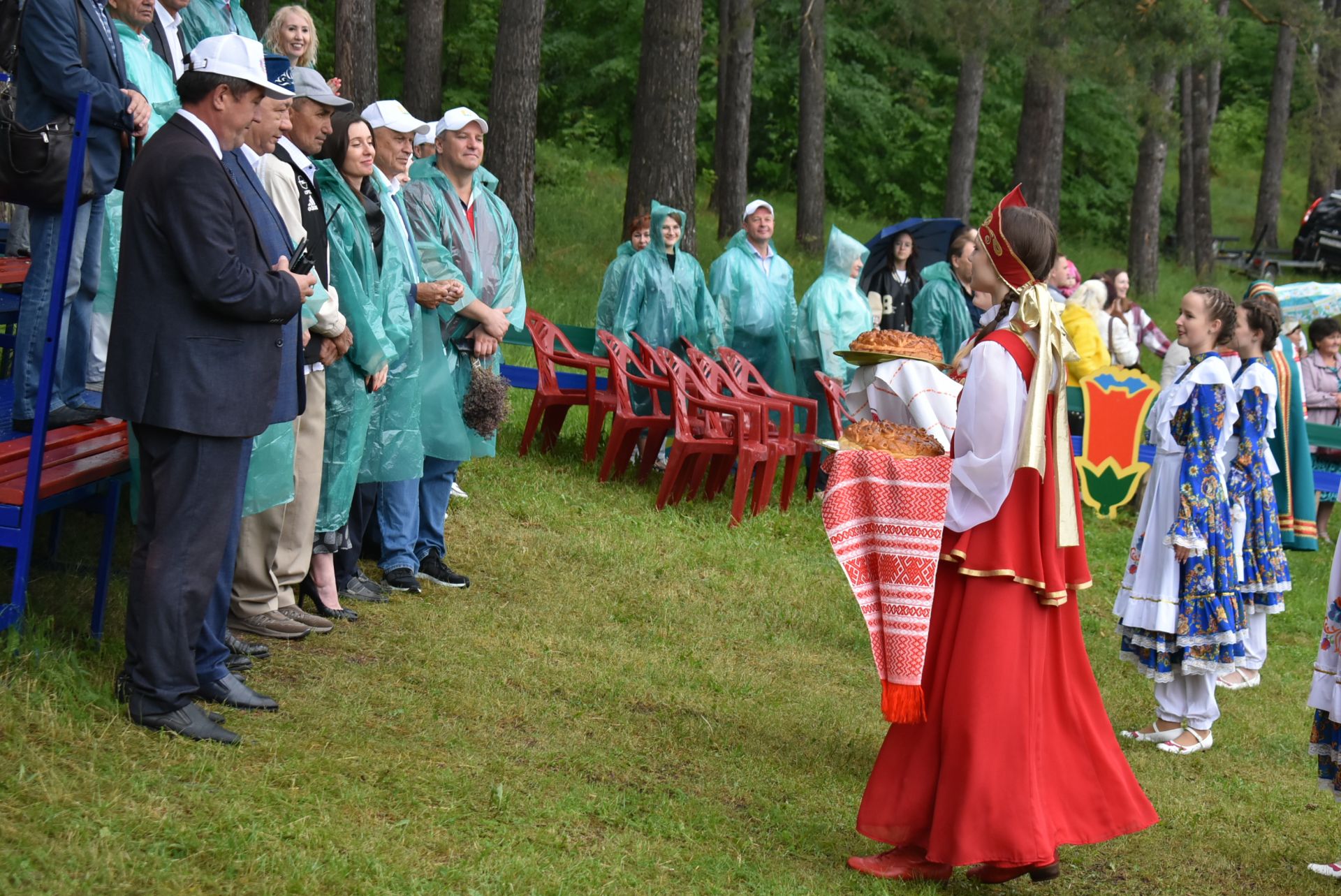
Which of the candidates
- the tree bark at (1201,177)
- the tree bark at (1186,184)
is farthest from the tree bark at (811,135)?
the tree bark at (1186,184)

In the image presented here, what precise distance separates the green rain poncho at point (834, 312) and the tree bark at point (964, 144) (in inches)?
444

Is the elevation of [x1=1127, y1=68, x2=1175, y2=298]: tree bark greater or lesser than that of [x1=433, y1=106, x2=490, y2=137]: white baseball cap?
greater

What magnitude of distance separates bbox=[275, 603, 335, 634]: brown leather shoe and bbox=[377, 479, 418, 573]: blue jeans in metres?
0.79

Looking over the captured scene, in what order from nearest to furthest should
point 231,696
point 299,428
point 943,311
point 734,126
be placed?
1. point 231,696
2. point 299,428
3. point 943,311
4. point 734,126

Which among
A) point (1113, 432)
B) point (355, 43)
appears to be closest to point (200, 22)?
point (1113, 432)

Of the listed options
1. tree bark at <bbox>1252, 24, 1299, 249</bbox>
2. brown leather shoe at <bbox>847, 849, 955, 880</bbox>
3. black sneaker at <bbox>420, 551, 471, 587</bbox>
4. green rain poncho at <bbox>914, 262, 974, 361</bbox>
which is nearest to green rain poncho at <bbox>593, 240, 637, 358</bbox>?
green rain poncho at <bbox>914, 262, 974, 361</bbox>

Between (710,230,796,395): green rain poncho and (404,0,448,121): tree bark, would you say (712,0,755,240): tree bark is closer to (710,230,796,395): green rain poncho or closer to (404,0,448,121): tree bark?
(404,0,448,121): tree bark

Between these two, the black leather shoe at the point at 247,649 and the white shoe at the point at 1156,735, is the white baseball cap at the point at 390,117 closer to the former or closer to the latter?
the black leather shoe at the point at 247,649

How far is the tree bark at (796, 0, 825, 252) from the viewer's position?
19719 mm

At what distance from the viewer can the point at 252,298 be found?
13.8 feet

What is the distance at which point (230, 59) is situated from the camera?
168 inches

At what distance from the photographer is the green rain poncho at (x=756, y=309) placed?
1088 centimetres

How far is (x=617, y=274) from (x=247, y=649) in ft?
19.1

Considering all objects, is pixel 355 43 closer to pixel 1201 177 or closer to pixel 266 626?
pixel 266 626
